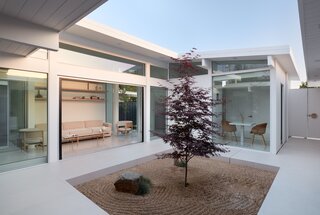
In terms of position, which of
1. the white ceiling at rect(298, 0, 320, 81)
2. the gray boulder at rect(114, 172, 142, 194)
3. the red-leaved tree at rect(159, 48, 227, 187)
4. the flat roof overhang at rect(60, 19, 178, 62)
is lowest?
the gray boulder at rect(114, 172, 142, 194)

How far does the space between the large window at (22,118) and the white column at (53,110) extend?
0.37 feet

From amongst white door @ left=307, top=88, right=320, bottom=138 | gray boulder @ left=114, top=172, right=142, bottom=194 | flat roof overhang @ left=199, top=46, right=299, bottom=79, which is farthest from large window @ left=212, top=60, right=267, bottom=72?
gray boulder @ left=114, top=172, right=142, bottom=194

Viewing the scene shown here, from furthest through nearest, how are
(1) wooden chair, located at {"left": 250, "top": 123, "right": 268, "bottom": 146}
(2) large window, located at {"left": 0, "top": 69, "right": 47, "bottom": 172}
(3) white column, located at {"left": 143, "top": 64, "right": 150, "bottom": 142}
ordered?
(3) white column, located at {"left": 143, "top": 64, "right": 150, "bottom": 142}, (1) wooden chair, located at {"left": 250, "top": 123, "right": 268, "bottom": 146}, (2) large window, located at {"left": 0, "top": 69, "right": 47, "bottom": 172}

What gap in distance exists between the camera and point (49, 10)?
104 inches

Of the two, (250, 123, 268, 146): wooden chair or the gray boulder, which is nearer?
the gray boulder

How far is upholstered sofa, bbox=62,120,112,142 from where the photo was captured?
23.1ft

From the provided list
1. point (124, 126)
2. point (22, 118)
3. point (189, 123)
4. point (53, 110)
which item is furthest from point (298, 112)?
point (22, 118)

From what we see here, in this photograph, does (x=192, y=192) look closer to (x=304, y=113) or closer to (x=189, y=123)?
(x=189, y=123)

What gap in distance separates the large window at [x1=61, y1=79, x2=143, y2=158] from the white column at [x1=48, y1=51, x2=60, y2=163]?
5.12 ft

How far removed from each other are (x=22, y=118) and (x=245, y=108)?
6588mm

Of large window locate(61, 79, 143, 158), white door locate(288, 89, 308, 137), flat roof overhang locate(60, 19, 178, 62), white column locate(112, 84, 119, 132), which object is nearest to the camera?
flat roof overhang locate(60, 19, 178, 62)

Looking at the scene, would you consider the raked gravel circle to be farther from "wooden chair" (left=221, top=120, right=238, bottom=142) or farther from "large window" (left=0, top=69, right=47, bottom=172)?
"wooden chair" (left=221, top=120, right=238, bottom=142)

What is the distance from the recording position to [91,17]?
486cm

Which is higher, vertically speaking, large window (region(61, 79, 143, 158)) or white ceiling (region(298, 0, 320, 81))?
white ceiling (region(298, 0, 320, 81))
